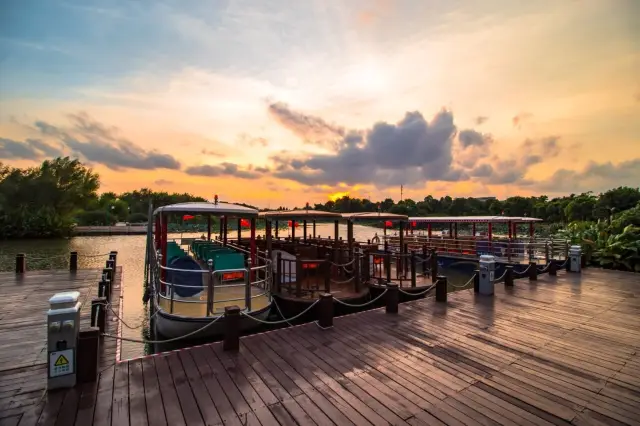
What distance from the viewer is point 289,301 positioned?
357 inches

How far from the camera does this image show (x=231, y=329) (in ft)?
17.8

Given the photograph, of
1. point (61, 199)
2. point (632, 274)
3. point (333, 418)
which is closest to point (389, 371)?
point (333, 418)

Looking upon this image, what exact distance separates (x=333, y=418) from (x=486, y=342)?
382 cm

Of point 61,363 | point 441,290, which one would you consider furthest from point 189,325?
point 441,290

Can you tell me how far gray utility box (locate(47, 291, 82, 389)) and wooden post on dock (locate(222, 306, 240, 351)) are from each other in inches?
81.3

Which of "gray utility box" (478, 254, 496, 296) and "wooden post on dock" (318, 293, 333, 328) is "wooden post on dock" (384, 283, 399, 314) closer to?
"wooden post on dock" (318, 293, 333, 328)

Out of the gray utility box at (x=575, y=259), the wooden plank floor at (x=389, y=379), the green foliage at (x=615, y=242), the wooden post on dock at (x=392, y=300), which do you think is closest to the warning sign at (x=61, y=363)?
the wooden plank floor at (x=389, y=379)

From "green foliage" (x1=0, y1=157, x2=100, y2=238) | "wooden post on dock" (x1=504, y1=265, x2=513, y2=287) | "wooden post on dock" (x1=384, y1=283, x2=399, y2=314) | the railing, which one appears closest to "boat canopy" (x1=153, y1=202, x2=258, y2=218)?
the railing

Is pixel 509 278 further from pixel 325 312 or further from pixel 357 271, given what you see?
pixel 325 312

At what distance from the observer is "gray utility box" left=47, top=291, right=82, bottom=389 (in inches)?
159

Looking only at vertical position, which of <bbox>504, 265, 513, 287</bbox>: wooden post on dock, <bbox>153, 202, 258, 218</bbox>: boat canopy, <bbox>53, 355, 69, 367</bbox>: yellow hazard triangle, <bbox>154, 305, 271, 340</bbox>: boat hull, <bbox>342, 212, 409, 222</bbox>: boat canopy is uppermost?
<bbox>153, 202, 258, 218</bbox>: boat canopy

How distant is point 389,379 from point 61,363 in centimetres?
444

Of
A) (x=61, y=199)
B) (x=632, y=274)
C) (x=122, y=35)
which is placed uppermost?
(x=122, y=35)

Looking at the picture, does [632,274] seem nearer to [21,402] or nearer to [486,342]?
[486,342]
